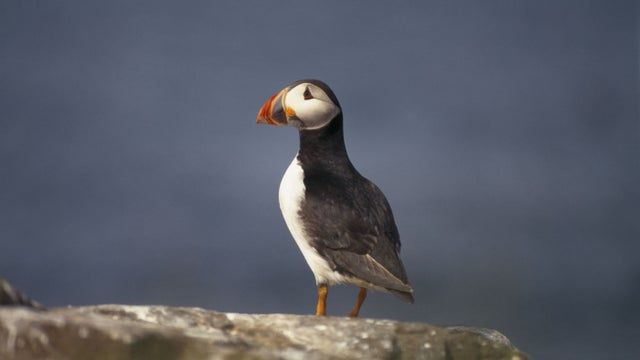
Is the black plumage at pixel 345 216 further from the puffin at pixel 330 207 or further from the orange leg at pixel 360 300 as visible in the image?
the orange leg at pixel 360 300

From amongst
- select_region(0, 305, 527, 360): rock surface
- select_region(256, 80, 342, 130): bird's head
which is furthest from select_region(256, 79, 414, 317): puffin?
select_region(0, 305, 527, 360): rock surface

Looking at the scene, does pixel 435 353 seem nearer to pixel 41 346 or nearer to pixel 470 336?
pixel 470 336

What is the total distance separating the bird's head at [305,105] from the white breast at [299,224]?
15.2 inches

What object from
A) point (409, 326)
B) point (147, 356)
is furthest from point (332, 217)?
point (147, 356)

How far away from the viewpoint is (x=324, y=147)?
6348mm

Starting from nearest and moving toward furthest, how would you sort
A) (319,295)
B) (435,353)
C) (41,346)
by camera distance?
(41,346) → (435,353) → (319,295)

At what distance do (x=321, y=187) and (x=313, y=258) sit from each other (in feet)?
1.57

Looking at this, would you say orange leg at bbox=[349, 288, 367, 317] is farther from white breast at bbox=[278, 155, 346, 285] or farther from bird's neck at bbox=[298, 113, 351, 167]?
bird's neck at bbox=[298, 113, 351, 167]

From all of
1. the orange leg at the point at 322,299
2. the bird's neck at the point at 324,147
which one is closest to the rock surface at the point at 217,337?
the orange leg at the point at 322,299

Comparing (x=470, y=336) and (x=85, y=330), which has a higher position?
(x=85, y=330)

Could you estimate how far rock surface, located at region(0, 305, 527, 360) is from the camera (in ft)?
11.6

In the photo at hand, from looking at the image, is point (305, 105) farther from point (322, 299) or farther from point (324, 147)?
point (322, 299)

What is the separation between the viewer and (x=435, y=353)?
464cm

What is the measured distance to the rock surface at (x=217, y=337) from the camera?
11.6 ft
